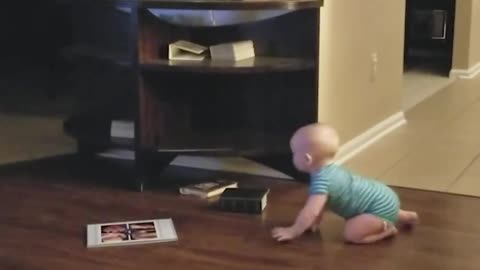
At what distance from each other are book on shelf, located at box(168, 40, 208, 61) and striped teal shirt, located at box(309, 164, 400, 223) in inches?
35.7

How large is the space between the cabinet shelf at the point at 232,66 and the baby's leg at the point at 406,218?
74cm

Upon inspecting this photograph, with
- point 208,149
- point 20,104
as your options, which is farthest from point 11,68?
point 208,149

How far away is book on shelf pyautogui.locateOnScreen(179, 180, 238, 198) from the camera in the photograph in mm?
3178

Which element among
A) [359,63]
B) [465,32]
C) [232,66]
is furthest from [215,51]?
[465,32]

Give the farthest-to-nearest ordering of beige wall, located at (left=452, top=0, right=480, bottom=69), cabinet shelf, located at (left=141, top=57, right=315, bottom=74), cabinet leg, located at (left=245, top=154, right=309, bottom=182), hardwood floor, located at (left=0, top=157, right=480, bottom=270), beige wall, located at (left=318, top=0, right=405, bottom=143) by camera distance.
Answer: beige wall, located at (left=452, top=0, right=480, bottom=69)
beige wall, located at (left=318, top=0, right=405, bottom=143)
cabinet leg, located at (left=245, top=154, right=309, bottom=182)
cabinet shelf, located at (left=141, top=57, right=315, bottom=74)
hardwood floor, located at (left=0, top=157, right=480, bottom=270)

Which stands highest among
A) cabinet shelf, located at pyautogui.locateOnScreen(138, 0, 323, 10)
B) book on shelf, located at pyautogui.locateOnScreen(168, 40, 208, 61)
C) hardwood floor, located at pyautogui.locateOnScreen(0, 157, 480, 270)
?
cabinet shelf, located at pyautogui.locateOnScreen(138, 0, 323, 10)

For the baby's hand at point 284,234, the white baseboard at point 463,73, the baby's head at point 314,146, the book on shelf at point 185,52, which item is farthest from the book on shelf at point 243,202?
the white baseboard at point 463,73

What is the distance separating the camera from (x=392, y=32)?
424 centimetres

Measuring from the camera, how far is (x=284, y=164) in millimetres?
3398

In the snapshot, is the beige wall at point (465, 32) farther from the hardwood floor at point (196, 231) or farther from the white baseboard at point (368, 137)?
the hardwood floor at point (196, 231)

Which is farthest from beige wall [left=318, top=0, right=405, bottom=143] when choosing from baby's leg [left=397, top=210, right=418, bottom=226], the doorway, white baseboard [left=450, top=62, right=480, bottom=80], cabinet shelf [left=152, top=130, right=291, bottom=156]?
white baseboard [left=450, top=62, right=480, bottom=80]

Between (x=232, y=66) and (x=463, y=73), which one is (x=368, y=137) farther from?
(x=463, y=73)

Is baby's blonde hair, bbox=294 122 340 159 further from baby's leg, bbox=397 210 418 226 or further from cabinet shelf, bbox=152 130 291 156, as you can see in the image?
cabinet shelf, bbox=152 130 291 156

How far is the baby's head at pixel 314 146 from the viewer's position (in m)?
2.60
